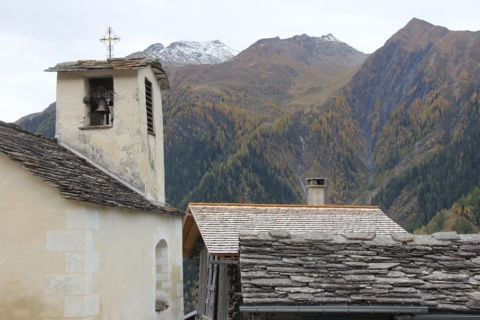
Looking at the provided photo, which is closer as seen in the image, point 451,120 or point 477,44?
point 451,120

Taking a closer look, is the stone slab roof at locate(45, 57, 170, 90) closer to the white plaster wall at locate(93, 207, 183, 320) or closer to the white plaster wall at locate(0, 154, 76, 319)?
the white plaster wall at locate(93, 207, 183, 320)

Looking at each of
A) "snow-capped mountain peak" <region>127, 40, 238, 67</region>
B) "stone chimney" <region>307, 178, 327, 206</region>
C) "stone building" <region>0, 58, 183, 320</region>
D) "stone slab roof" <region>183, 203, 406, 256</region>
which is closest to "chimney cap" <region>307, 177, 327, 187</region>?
"stone chimney" <region>307, 178, 327, 206</region>

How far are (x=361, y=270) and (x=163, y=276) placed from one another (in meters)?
5.53

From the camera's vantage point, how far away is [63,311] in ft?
25.8

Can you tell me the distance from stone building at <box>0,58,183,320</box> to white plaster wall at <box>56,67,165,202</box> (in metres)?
0.02

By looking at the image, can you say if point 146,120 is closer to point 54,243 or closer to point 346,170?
point 54,243

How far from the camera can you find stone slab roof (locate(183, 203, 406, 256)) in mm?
14016

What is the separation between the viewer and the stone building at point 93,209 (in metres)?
7.95

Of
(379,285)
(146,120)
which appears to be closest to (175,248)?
(146,120)

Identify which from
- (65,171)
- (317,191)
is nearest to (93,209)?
(65,171)

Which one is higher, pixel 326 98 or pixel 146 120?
pixel 326 98

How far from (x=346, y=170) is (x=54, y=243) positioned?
340ft

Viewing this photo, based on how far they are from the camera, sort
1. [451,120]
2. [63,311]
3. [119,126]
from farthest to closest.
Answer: [451,120], [119,126], [63,311]

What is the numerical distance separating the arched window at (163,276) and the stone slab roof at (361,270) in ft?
13.7
